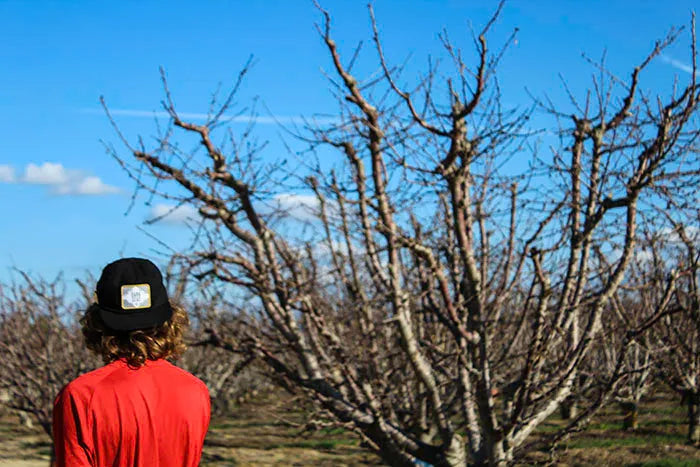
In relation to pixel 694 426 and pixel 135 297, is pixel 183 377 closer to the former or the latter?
pixel 135 297

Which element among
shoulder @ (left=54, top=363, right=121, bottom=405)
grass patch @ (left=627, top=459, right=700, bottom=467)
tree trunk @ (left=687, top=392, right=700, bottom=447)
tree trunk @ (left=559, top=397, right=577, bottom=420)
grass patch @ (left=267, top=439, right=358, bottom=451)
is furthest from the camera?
tree trunk @ (left=559, top=397, right=577, bottom=420)

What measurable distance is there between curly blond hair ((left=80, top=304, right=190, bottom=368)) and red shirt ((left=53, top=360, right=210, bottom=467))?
30 millimetres

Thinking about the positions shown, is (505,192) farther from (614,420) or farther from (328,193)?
(614,420)

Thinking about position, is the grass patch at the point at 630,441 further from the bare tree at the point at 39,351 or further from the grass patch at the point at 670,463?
the bare tree at the point at 39,351

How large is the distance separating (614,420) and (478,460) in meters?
12.4

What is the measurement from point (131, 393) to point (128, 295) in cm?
31

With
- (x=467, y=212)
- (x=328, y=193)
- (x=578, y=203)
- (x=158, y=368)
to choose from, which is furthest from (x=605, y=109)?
(x=158, y=368)

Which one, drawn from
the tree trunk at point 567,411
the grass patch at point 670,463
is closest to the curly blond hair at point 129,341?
the grass patch at point 670,463

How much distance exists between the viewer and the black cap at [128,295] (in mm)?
2561

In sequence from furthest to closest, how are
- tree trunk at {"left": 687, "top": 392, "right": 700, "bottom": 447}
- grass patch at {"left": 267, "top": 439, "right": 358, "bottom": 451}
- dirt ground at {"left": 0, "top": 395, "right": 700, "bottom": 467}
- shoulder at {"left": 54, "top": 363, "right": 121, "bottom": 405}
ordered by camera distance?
1. grass patch at {"left": 267, "top": 439, "right": 358, "bottom": 451}
2. tree trunk at {"left": 687, "top": 392, "right": 700, "bottom": 447}
3. dirt ground at {"left": 0, "top": 395, "right": 700, "bottom": 467}
4. shoulder at {"left": 54, "top": 363, "right": 121, "bottom": 405}

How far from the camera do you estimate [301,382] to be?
7316mm

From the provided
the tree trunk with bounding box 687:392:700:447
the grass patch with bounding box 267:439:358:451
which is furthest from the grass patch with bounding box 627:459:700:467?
the grass patch with bounding box 267:439:358:451

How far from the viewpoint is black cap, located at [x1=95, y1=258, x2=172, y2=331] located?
8.40 ft

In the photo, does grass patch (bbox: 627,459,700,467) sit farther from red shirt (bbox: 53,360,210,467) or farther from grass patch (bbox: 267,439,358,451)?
red shirt (bbox: 53,360,210,467)
